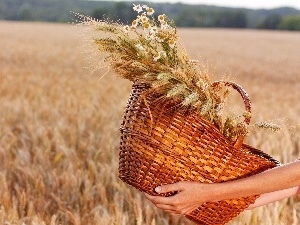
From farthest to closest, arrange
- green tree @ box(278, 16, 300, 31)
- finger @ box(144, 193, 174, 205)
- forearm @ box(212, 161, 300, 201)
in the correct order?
green tree @ box(278, 16, 300, 31) < finger @ box(144, 193, 174, 205) < forearm @ box(212, 161, 300, 201)

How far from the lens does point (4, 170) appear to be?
144 inches

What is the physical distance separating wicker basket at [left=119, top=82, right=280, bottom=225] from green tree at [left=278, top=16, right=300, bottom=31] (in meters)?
61.3

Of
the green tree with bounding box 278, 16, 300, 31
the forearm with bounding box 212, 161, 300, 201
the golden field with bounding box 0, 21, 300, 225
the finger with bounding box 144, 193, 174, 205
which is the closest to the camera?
the forearm with bounding box 212, 161, 300, 201

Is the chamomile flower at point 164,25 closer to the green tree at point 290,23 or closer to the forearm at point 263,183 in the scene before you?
the forearm at point 263,183

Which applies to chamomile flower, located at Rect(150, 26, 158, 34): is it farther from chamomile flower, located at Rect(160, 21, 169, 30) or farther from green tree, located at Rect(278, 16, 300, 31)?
green tree, located at Rect(278, 16, 300, 31)

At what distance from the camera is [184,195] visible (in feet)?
6.61

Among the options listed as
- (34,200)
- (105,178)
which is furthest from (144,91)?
(105,178)

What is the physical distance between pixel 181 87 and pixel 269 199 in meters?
0.73

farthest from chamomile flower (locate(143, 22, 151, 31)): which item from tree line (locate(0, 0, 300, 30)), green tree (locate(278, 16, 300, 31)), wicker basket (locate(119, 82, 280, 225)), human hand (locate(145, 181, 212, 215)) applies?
green tree (locate(278, 16, 300, 31))

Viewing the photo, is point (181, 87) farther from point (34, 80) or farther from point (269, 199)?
point (34, 80)

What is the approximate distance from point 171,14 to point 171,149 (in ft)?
235

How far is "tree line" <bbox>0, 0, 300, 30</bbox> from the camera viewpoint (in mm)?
62375

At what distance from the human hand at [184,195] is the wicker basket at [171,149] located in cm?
2

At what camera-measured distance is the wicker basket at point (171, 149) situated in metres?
1.95
